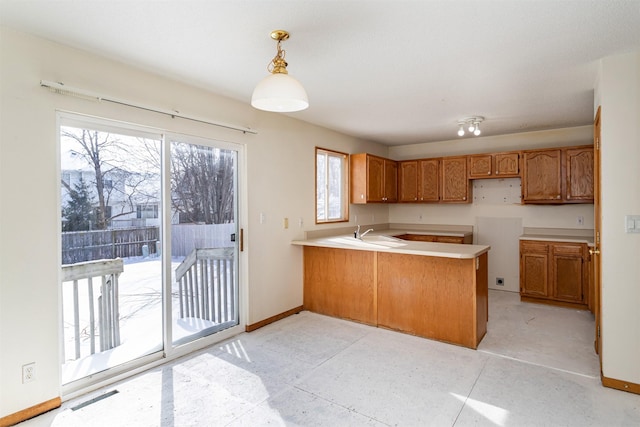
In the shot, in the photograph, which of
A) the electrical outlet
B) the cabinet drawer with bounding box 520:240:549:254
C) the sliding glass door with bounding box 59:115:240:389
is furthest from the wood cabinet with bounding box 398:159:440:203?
the electrical outlet

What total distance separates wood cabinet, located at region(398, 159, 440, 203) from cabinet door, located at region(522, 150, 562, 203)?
1310mm

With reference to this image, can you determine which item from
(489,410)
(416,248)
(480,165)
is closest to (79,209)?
(416,248)

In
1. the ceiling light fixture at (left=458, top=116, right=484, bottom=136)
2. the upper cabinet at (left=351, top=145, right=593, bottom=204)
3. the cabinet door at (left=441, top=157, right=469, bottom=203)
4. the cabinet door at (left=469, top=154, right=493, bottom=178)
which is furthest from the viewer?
the cabinet door at (left=441, top=157, right=469, bottom=203)

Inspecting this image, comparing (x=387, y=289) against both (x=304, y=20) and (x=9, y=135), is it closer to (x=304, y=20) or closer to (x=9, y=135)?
(x=304, y=20)

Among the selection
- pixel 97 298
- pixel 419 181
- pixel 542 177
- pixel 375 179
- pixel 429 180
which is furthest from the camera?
pixel 419 181

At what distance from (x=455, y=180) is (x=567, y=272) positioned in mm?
2018

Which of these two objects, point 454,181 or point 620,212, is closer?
point 620,212

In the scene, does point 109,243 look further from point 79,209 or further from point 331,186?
point 331,186

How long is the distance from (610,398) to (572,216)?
324 cm

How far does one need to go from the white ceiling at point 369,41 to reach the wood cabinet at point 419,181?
7.29 ft

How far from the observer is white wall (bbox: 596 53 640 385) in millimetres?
2535

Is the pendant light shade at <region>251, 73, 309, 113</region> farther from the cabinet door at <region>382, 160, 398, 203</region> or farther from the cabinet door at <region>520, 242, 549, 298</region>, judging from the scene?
the cabinet door at <region>520, 242, 549, 298</region>

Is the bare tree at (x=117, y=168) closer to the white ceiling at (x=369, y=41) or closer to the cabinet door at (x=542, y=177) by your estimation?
the white ceiling at (x=369, y=41)

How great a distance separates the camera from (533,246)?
475 centimetres
